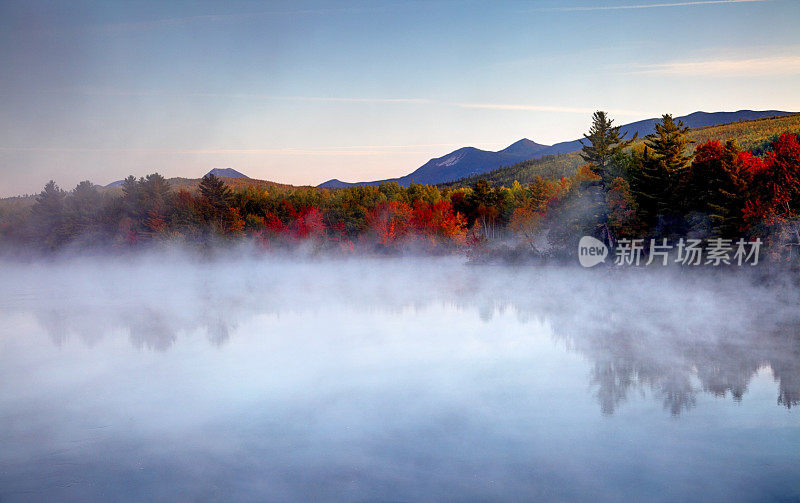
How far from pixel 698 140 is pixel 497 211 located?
2322 inches

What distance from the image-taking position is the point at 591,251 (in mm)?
50500

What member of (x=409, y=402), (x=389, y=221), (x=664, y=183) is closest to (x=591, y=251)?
(x=664, y=183)

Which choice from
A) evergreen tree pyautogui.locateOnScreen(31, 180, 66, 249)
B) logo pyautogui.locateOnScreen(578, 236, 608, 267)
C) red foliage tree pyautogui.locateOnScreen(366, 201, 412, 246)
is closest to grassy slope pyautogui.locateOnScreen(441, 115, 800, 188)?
red foliage tree pyautogui.locateOnScreen(366, 201, 412, 246)

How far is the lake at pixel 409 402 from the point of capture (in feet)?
32.4

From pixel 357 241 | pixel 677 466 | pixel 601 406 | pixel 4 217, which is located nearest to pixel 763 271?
pixel 601 406

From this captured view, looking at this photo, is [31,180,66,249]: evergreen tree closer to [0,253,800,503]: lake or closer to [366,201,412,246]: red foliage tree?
[366,201,412,246]: red foliage tree

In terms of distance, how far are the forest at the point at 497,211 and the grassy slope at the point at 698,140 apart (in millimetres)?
23051

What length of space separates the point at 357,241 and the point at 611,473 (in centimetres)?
7862

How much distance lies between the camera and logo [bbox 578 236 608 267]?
4944 centimetres

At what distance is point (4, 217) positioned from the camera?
107m

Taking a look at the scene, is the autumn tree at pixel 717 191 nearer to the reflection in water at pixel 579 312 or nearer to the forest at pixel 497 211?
the forest at pixel 497 211

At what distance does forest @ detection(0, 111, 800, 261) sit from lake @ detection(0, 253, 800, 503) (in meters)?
7.39

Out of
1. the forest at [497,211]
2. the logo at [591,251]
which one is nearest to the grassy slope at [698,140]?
the forest at [497,211]

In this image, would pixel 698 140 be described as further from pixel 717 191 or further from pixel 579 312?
pixel 579 312
